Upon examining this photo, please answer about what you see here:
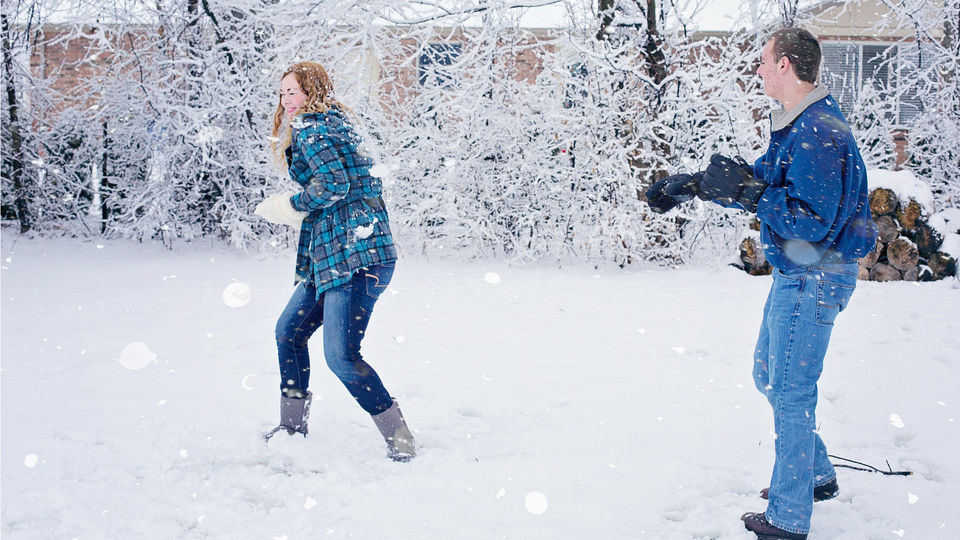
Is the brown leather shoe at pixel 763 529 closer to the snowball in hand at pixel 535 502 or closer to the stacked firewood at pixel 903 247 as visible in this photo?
the snowball in hand at pixel 535 502

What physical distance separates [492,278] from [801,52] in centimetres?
627

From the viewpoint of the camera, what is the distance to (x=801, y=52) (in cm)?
235

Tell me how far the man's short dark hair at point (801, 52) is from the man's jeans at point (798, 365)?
612mm

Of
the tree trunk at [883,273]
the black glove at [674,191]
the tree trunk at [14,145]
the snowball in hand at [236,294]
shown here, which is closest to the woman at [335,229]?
the black glove at [674,191]

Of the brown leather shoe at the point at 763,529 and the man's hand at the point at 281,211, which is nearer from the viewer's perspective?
the brown leather shoe at the point at 763,529

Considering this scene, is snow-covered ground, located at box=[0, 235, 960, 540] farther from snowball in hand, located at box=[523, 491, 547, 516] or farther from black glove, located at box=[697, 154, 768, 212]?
black glove, located at box=[697, 154, 768, 212]

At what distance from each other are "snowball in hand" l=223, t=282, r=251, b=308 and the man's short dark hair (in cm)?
560

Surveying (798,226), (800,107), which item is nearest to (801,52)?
(800,107)

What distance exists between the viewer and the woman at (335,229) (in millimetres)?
3111

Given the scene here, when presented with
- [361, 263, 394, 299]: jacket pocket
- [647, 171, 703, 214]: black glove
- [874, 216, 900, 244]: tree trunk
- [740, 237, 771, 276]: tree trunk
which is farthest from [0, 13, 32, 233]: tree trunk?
[874, 216, 900, 244]: tree trunk

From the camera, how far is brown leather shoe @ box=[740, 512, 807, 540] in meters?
2.49

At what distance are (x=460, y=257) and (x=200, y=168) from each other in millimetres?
3677

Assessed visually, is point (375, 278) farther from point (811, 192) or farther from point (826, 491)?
point (826, 491)

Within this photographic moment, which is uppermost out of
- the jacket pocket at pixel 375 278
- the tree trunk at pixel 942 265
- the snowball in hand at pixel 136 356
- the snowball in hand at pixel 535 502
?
the jacket pocket at pixel 375 278
